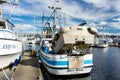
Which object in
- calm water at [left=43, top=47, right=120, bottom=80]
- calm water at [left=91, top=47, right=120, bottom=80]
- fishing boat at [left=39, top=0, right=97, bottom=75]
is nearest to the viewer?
fishing boat at [left=39, top=0, right=97, bottom=75]

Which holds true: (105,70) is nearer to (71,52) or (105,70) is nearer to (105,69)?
(105,69)

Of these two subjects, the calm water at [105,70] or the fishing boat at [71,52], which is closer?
the fishing boat at [71,52]

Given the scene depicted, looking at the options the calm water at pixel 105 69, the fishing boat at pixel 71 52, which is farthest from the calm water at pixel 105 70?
the fishing boat at pixel 71 52

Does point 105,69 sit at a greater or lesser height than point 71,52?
lesser

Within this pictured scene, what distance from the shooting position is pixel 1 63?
59.7 feet

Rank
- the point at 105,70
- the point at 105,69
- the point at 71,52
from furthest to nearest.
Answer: the point at 105,69 < the point at 105,70 < the point at 71,52

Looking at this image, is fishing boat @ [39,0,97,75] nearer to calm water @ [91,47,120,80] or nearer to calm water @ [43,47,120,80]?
calm water @ [43,47,120,80]

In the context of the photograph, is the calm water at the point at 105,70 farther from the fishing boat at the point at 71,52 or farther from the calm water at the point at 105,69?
the fishing boat at the point at 71,52

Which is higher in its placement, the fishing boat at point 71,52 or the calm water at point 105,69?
the fishing boat at point 71,52

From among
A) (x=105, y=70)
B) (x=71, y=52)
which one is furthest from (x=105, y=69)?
(x=71, y=52)

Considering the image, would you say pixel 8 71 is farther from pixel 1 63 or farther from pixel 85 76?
pixel 85 76

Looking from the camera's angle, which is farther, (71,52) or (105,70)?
(105,70)

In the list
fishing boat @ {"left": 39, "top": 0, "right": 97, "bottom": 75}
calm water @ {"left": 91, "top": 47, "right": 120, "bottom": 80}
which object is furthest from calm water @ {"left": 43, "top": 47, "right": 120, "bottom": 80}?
fishing boat @ {"left": 39, "top": 0, "right": 97, "bottom": 75}

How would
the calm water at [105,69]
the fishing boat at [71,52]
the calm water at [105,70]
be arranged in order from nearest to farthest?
the fishing boat at [71,52] → the calm water at [105,70] → the calm water at [105,69]
